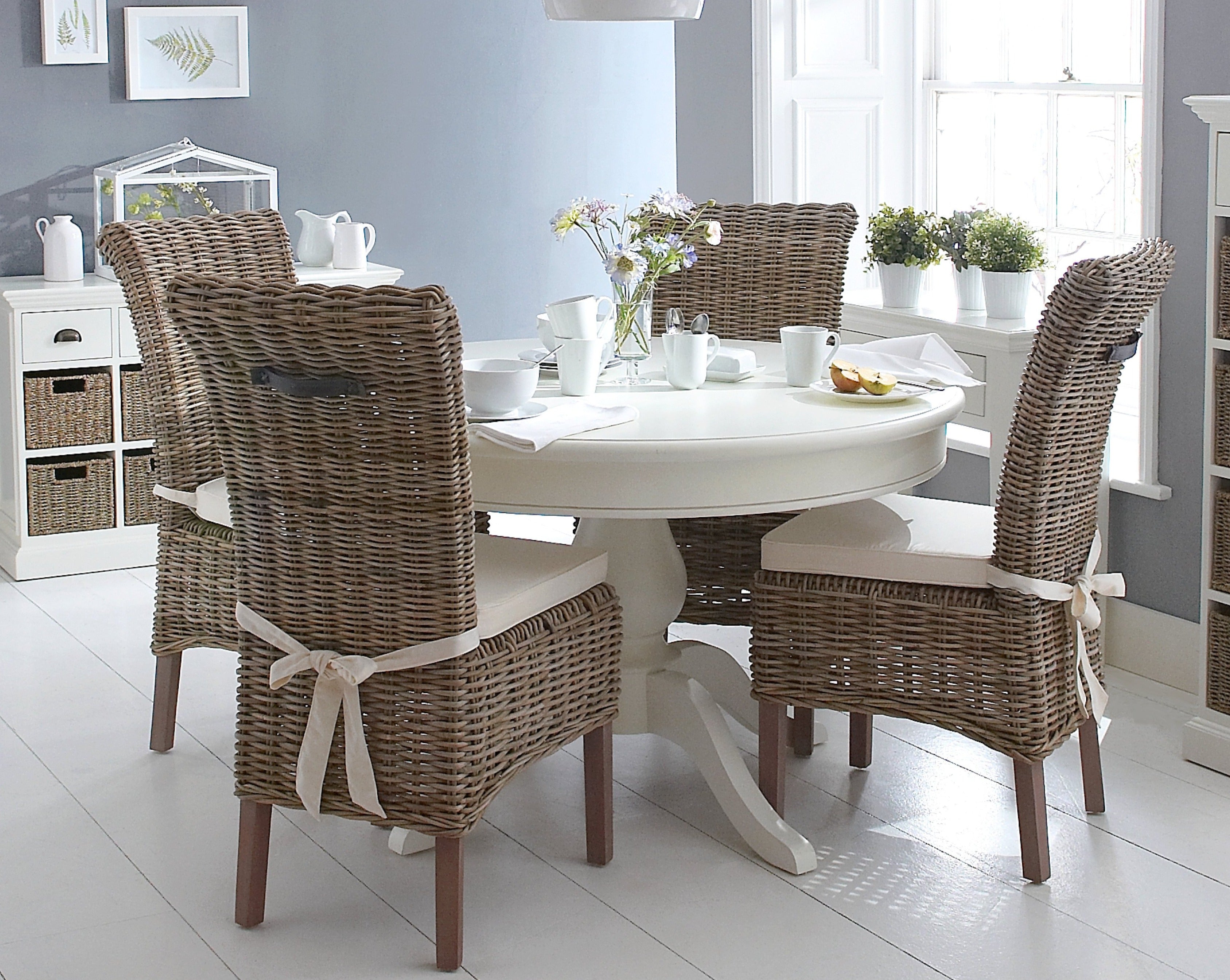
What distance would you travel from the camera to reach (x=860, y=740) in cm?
299

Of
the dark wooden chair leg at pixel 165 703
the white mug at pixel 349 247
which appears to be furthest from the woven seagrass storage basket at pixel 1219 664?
the white mug at pixel 349 247

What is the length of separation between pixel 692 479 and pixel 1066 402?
0.58m

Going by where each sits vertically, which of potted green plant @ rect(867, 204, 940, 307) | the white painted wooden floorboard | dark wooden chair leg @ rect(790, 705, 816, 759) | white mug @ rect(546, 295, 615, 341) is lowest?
the white painted wooden floorboard

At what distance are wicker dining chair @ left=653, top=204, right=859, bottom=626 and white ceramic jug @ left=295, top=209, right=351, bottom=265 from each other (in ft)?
5.25

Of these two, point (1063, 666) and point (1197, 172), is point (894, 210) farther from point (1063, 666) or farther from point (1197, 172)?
point (1063, 666)

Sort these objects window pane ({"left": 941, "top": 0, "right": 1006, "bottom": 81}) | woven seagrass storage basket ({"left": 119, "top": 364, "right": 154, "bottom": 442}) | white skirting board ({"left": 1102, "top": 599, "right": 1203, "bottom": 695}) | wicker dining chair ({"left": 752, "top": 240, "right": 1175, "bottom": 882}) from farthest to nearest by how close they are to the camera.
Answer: woven seagrass storage basket ({"left": 119, "top": 364, "right": 154, "bottom": 442}) → window pane ({"left": 941, "top": 0, "right": 1006, "bottom": 81}) → white skirting board ({"left": 1102, "top": 599, "right": 1203, "bottom": 695}) → wicker dining chair ({"left": 752, "top": 240, "right": 1175, "bottom": 882})

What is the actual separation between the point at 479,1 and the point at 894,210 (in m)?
1.84

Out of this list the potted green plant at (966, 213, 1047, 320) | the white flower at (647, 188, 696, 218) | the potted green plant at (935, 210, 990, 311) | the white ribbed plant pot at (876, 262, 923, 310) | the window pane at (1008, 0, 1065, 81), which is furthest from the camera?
the window pane at (1008, 0, 1065, 81)

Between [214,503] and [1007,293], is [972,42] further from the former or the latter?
[214,503]

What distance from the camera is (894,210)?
4.27m

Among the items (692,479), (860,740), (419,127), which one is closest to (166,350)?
(692,479)

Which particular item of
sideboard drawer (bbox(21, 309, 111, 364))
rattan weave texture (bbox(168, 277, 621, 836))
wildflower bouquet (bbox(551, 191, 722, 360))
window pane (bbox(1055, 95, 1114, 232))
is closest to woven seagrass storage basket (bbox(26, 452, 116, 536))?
sideboard drawer (bbox(21, 309, 111, 364))

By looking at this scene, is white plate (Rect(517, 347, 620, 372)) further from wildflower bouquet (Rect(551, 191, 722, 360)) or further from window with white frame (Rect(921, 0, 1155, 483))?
window with white frame (Rect(921, 0, 1155, 483))

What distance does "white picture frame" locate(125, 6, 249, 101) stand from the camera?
4.76 m
